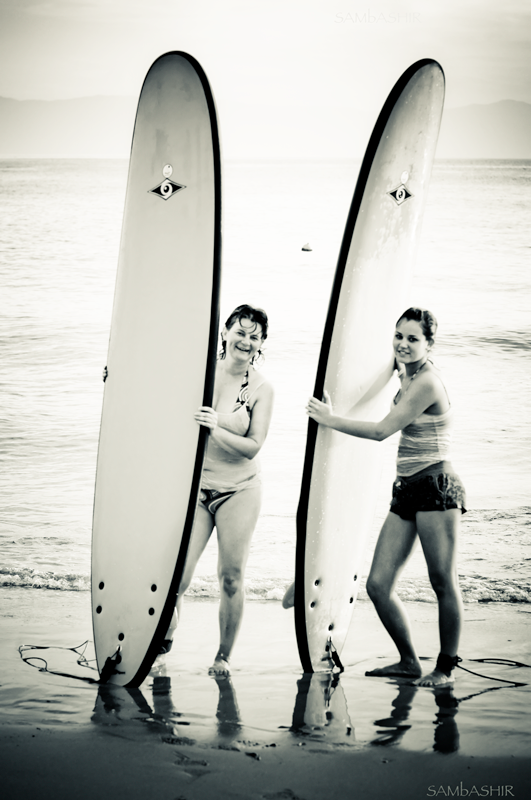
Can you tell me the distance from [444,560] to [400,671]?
57cm

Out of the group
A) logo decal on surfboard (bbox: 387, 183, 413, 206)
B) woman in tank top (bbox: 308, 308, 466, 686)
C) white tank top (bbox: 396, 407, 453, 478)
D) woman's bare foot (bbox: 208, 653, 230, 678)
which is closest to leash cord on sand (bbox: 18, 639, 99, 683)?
woman's bare foot (bbox: 208, 653, 230, 678)

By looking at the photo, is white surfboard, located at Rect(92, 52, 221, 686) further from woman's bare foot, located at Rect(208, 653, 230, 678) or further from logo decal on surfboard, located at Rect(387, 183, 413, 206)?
logo decal on surfboard, located at Rect(387, 183, 413, 206)

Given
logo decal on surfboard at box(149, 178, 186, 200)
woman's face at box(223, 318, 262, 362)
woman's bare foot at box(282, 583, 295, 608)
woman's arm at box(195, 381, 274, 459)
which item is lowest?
woman's bare foot at box(282, 583, 295, 608)

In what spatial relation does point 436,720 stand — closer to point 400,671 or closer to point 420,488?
point 400,671

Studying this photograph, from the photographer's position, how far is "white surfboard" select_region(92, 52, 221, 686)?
2811mm

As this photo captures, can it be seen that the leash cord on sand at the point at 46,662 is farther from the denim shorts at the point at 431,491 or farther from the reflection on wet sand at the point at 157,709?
the denim shorts at the point at 431,491

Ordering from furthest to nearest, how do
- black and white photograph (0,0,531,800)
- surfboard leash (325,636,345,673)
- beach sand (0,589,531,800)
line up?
surfboard leash (325,636,345,673), black and white photograph (0,0,531,800), beach sand (0,589,531,800)

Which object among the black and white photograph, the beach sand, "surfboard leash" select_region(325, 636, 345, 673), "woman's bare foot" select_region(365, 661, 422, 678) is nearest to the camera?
the beach sand

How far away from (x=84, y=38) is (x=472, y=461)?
909 centimetres

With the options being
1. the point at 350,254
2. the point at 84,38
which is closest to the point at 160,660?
the point at 350,254

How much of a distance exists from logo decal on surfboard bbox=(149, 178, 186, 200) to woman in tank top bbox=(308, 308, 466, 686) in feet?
3.49

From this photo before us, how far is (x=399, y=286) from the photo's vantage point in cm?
313

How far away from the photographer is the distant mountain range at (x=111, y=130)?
12.2 meters

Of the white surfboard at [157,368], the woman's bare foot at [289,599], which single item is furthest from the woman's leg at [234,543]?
the woman's bare foot at [289,599]
